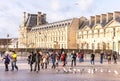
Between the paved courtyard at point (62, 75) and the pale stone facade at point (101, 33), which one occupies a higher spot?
the pale stone facade at point (101, 33)

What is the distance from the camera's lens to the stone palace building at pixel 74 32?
304ft

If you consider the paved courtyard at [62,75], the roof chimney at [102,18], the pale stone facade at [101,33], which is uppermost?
the roof chimney at [102,18]

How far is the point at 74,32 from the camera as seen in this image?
114688 mm

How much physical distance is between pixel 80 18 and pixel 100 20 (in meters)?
15.7

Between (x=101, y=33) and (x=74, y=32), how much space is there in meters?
18.2

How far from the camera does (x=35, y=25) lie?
5842 inches

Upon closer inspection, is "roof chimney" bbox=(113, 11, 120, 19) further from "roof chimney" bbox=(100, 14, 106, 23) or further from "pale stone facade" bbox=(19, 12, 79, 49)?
"pale stone facade" bbox=(19, 12, 79, 49)

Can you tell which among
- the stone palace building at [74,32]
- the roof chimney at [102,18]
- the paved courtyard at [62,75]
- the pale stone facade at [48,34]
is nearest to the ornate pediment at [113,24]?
the stone palace building at [74,32]

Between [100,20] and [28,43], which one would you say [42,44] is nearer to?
[28,43]

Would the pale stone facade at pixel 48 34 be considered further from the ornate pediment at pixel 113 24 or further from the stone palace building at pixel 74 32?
the ornate pediment at pixel 113 24

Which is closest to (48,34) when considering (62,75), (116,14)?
(116,14)

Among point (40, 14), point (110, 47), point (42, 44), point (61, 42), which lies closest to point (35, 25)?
point (40, 14)

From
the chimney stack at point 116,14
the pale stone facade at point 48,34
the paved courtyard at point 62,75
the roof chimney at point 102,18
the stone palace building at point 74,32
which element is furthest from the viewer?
the pale stone facade at point 48,34

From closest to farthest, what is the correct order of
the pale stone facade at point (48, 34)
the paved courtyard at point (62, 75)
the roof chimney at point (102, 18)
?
A: the paved courtyard at point (62, 75) < the roof chimney at point (102, 18) < the pale stone facade at point (48, 34)
